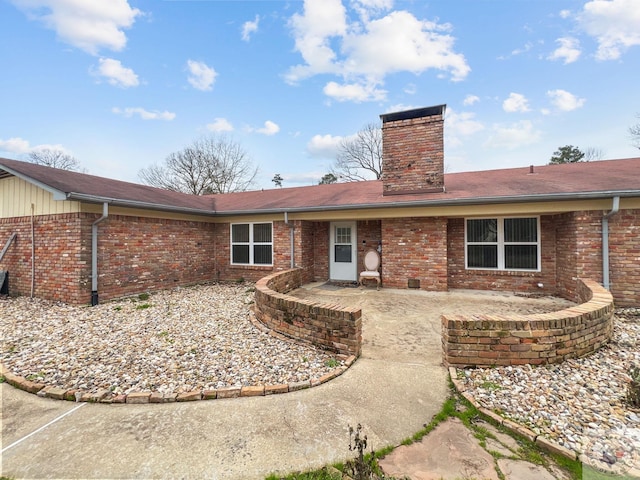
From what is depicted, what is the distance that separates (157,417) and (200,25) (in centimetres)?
1136

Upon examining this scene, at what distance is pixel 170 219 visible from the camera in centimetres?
901

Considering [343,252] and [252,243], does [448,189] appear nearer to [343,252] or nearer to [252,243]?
[343,252]

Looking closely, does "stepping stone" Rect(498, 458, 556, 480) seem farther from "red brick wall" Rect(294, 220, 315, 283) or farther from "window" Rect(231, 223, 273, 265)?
"window" Rect(231, 223, 273, 265)

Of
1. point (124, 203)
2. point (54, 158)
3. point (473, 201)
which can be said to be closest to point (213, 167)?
point (54, 158)

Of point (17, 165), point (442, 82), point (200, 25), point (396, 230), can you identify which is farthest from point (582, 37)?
point (17, 165)

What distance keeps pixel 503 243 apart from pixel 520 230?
0.56 meters

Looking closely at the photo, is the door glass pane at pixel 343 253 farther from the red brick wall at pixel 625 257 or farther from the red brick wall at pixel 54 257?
the red brick wall at pixel 54 257

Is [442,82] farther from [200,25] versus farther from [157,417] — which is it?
[157,417]

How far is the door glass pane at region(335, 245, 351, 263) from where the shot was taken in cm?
977

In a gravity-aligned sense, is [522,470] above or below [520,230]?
below

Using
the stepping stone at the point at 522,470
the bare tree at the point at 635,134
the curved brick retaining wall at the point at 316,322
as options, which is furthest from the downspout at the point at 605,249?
the bare tree at the point at 635,134

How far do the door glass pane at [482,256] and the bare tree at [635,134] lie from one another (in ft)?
75.7

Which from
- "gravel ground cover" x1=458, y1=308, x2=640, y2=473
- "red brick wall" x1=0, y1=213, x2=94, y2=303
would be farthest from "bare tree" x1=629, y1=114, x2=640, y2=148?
"red brick wall" x1=0, y1=213, x2=94, y2=303

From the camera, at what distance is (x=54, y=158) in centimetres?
2816
